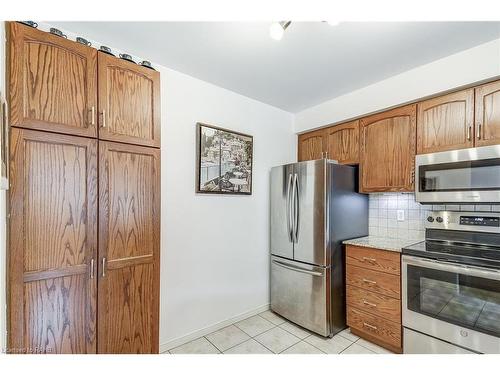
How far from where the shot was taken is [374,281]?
2.10 m

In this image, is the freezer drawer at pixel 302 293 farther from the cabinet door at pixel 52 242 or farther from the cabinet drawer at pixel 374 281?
the cabinet door at pixel 52 242

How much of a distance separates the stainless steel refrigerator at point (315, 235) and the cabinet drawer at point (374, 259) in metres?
0.11

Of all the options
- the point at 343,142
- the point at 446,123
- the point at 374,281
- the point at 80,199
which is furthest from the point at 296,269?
the point at 80,199

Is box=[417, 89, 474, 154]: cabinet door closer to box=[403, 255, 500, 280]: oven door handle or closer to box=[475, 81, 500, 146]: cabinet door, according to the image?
box=[475, 81, 500, 146]: cabinet door

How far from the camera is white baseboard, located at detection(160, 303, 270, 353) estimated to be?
201cm

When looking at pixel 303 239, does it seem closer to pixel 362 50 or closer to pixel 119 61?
pixel 362 50

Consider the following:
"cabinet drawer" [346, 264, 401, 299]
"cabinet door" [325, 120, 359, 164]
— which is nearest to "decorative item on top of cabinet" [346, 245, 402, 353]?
"cabinet drawer" [346, 264, 401, 299]

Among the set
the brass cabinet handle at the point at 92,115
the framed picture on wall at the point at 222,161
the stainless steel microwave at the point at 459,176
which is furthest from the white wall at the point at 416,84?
the brass cabinet handle at the point at 92,115

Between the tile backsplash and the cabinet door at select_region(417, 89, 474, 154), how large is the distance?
559 mm

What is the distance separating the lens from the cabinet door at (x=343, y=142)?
2.51 meters

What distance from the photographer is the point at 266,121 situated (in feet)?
9.28

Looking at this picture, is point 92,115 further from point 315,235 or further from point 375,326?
point 375,326

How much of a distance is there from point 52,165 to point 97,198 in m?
0.26

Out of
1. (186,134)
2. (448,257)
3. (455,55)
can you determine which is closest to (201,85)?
(186,134)
